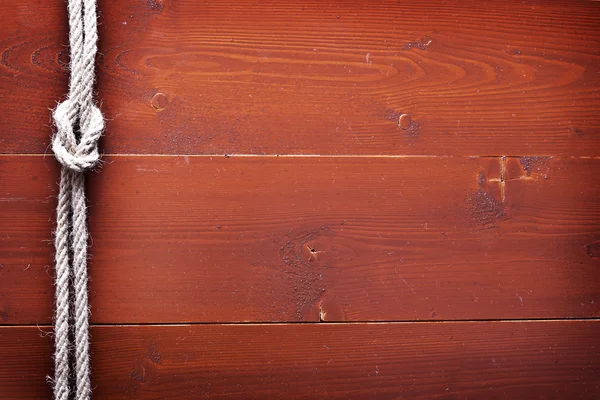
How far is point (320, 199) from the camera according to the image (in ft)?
2.03

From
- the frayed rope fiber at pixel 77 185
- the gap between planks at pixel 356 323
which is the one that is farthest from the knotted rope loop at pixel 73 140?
the gap between planks at pixel 356 323

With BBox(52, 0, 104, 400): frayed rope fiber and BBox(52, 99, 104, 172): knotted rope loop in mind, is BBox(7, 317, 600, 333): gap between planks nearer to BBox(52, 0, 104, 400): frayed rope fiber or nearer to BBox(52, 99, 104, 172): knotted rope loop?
BBox(52, 0, 104, 400): frayed rope fiber

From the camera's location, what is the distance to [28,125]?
1.94 feet

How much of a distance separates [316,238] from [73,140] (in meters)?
0.31

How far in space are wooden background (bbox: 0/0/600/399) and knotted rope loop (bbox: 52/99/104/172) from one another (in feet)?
0.10

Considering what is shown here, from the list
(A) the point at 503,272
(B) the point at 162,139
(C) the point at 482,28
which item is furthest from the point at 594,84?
(B) the point at 162,139

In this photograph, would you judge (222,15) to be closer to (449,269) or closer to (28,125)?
(28,125)

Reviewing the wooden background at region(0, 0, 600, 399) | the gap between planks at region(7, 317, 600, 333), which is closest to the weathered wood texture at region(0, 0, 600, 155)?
the wooden background at region(0, 0, 600, 399)

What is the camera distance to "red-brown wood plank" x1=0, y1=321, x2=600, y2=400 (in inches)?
23.5

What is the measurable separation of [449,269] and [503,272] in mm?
71

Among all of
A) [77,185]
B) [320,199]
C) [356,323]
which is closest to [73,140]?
[77,185]

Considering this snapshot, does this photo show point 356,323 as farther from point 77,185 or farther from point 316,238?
point 77,185

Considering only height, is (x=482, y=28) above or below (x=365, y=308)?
above

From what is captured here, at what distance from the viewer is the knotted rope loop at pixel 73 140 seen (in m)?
0.56
